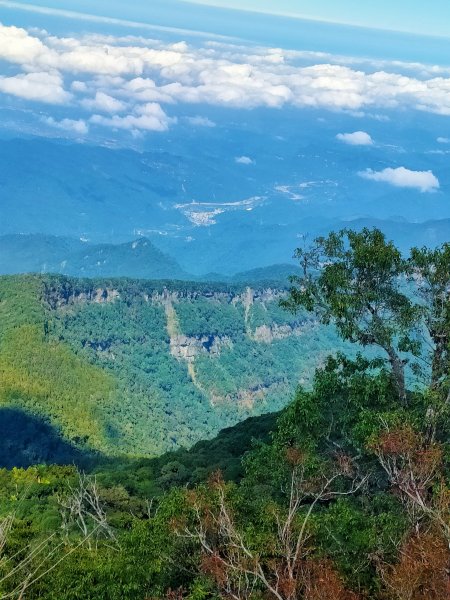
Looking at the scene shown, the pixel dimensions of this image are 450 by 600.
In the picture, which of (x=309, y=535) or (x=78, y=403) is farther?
(x=78, y=403)

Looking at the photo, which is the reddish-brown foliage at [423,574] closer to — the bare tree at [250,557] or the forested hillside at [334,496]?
the forested hillside at [334,496]

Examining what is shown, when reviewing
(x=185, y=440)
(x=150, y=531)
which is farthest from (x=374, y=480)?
(x=185, y=440)

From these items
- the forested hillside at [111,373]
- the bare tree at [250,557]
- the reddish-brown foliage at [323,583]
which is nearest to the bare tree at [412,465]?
the bare tree at [250,557]

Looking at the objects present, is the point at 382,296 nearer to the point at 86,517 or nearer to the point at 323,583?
the point at 323,583

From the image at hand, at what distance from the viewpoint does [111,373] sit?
168 m

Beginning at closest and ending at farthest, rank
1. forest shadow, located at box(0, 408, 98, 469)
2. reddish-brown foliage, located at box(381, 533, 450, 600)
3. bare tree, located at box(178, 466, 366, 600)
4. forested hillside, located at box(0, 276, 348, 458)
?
reddish-brown foliage, located at box(381, 533, 450, 600)
bare tree, located at box(178, 466, 366, 600)
forest shadow, located at box(0, 408, 98, 469)
forested hillside, located at box(0, 276, 348, 458)

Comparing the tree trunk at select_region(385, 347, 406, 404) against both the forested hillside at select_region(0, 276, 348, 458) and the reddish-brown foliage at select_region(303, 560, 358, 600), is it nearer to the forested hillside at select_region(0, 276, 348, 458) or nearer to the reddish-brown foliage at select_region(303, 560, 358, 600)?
the reddish-brown foliage at select_region(303, 560, 358, 600)

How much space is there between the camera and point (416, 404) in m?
28.6

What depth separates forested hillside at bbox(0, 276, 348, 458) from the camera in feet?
432

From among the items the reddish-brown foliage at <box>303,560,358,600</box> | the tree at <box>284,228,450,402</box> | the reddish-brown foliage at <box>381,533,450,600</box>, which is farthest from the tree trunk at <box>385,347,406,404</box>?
the reddish-brown foliage at <box>381,533,450,600</box>

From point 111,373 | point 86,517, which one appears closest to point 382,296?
point 86,517

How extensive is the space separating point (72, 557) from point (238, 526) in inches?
249

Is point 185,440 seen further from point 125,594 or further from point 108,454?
point 125,594

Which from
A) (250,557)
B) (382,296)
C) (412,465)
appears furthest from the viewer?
(382,296)
